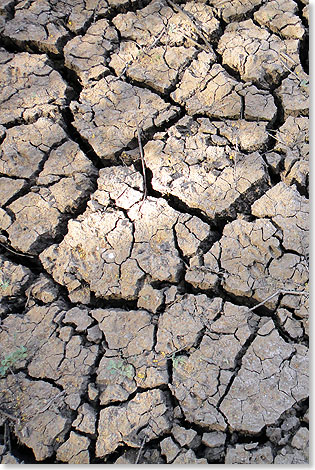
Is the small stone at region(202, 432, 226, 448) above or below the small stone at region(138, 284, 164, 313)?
below

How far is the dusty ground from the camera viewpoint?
2338 mm

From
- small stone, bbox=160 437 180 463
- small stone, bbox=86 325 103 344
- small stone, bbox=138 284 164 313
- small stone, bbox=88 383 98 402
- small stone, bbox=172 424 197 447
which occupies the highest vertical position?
small stone, bbox=138 284 164 313

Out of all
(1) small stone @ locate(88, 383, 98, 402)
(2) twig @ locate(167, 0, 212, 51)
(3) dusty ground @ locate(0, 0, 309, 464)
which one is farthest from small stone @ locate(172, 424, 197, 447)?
(2) twig @ locate(167, 0, 212, 51)

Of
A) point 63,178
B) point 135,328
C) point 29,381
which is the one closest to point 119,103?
point 63,178

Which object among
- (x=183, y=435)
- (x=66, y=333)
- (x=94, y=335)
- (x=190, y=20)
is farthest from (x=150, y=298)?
(x=190, y=20)

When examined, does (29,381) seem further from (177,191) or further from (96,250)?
(177,191)

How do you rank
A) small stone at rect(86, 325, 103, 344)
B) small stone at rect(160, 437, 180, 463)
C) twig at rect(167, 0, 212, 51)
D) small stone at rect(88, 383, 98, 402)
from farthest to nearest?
twig at rect(167, 0, 212, 51)
small stone at rect(86, 325, 103, 344)
small stone at rect(88, 383, 98, 402)
small stone at rect(160, 437, 180, 463)

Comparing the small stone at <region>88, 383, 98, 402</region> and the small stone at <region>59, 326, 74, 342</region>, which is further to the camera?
the small stone at <region>59, 326, 74, 342</region>

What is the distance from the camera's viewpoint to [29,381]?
2.50 m

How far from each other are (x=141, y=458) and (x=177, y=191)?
1373 mm

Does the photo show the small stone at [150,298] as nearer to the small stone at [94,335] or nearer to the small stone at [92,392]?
the small stone at [94,335]

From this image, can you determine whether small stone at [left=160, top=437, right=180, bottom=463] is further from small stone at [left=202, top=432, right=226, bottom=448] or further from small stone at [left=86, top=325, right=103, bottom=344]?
small stone at [left=86, top=325, right=103, bottom=344]

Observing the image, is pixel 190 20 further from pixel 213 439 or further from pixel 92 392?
pixel 213 439

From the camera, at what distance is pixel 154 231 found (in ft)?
9.23
